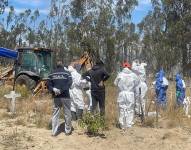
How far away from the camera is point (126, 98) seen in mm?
15047

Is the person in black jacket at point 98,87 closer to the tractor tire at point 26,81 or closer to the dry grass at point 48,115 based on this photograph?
the dry grass at point 48,115

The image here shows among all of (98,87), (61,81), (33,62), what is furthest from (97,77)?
(33,62)

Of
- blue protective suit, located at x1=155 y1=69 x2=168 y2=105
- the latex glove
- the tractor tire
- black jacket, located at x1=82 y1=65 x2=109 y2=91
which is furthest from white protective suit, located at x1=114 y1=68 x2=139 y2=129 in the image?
the tractor tire

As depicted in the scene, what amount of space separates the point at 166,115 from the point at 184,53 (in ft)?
135

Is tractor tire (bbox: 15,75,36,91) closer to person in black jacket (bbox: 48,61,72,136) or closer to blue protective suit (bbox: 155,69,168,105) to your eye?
blue protective suit (bbox: 155,69,168,105)

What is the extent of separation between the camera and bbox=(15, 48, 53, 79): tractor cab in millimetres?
25438

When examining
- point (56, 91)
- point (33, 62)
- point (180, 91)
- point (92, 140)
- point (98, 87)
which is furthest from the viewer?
point (33, 62)

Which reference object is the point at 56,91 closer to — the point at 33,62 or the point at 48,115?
the point at 48,115

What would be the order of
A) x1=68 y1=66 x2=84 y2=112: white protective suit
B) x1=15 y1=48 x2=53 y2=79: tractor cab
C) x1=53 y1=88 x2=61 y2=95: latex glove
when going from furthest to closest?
x1=15 y1=48 x2=53 y2=79: tractor cab
x1=68 y1=66 x2=84 y2=112: white protective suit
x1=53 y1=88 x2=61 y2=95: latex glove

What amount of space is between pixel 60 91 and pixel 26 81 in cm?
1119

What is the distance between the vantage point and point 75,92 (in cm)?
1580

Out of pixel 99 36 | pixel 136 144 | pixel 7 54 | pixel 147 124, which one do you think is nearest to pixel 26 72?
pixel 7 54

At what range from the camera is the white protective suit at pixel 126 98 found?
592 inches

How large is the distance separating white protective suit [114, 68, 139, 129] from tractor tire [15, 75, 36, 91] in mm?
10026
